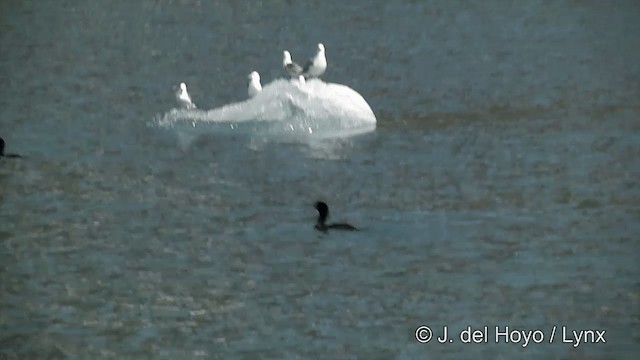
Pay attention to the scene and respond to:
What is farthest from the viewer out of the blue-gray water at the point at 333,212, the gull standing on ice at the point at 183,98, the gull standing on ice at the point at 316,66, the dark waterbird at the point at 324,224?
the gull standing on ice at the point at 183,98

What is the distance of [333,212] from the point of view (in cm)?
2428

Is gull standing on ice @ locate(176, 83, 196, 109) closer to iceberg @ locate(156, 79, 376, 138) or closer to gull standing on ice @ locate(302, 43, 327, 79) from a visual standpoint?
iceberg @ locate(156, 79, 376, 138)

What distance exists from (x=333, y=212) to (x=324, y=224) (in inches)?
45.6

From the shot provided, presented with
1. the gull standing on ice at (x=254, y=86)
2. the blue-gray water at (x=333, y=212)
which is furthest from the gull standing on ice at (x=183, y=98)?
the gull standing on ice at (x=254, y=86)

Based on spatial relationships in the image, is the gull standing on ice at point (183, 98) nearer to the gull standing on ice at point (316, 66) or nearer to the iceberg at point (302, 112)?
the iceberg at point (302, 112)

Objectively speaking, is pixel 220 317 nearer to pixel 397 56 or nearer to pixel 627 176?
pixel 627 176

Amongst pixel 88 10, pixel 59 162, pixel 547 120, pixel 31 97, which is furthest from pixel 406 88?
pixel 88 10

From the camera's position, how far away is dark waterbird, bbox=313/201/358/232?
22.9 m

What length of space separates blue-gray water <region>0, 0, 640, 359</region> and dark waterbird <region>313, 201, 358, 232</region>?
20cm

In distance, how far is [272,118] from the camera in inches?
1199

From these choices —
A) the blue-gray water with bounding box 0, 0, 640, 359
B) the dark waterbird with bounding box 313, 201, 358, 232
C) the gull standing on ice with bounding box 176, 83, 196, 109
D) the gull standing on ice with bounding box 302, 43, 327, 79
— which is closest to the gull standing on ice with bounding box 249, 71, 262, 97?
the gull standing on ice with bounding box 302, 43, 327, 79

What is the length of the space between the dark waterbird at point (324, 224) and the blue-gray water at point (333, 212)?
199 mm

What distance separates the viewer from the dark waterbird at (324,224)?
2289 cm

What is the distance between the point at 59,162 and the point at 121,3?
3392cm
